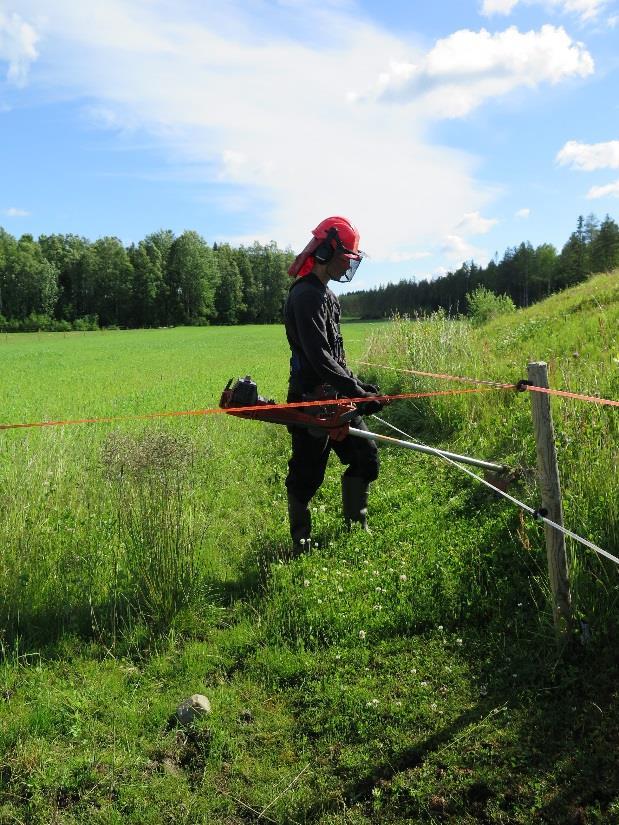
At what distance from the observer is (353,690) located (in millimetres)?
3229

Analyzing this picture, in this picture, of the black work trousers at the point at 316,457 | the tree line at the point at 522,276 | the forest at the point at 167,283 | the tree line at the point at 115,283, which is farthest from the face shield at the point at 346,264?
the tree line at the point at 115,283

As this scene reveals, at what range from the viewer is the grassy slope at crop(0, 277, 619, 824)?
2.63 m

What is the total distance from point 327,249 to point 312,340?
0.67 m

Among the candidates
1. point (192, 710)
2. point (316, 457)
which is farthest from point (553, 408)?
point (192, 710)

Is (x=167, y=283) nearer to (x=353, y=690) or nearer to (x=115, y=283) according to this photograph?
(x=115, y=283)

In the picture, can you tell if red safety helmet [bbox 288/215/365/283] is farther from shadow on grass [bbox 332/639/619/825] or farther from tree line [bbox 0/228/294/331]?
tree line [bbox 0/228/294/331]

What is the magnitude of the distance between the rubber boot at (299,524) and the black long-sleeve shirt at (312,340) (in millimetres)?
840

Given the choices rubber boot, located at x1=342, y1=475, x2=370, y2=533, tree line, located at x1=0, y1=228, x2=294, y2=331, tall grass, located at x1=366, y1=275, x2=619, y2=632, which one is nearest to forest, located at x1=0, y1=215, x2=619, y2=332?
tree line, located at x1=0, y1=228, x2=294, y2=331

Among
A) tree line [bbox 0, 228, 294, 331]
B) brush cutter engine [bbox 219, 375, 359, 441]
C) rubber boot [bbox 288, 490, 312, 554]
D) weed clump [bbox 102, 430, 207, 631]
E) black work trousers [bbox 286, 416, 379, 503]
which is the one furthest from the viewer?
tree line [bbox 0, 228, 294, 331]

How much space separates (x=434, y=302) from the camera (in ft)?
261

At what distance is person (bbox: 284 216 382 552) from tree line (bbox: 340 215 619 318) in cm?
3284

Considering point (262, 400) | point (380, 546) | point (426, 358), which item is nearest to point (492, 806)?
point (380, 546)

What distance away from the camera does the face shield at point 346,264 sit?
4246 mm

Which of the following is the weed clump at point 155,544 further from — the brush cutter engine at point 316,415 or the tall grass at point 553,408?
the tall grass at point 553,408
